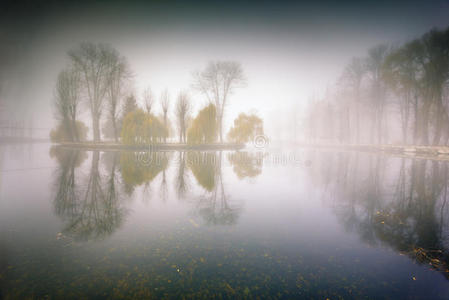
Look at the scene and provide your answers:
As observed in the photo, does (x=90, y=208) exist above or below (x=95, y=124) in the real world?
below

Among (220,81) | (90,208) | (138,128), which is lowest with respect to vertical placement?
(90,208)

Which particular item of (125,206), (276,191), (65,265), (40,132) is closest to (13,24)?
(125,206)

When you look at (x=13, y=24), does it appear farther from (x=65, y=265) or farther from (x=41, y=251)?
(x=65, y=265)

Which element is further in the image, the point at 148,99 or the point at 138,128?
the point at 148,99

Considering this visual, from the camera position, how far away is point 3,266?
2.96 metres

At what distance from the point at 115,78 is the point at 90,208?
103ft

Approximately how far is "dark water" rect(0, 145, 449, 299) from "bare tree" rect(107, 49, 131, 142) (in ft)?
82.2

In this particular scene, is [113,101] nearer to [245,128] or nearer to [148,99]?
[148,99]

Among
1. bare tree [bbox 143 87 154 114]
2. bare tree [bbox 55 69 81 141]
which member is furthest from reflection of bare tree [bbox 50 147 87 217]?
bare tree [bbox 55 69 81 141]

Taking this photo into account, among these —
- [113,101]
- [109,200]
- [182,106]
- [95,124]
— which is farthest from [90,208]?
[95,124]

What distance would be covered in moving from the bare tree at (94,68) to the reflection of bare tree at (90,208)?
25755 millimetres

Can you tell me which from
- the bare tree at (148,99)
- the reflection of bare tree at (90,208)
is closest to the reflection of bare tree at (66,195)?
the reflection of bare tree at (90,208)

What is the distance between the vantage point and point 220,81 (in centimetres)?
3528

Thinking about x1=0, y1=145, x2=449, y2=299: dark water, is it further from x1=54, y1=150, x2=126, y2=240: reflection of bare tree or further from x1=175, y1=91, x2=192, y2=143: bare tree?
x1=175, y1=91, x2=192, y2=143: bare tree
